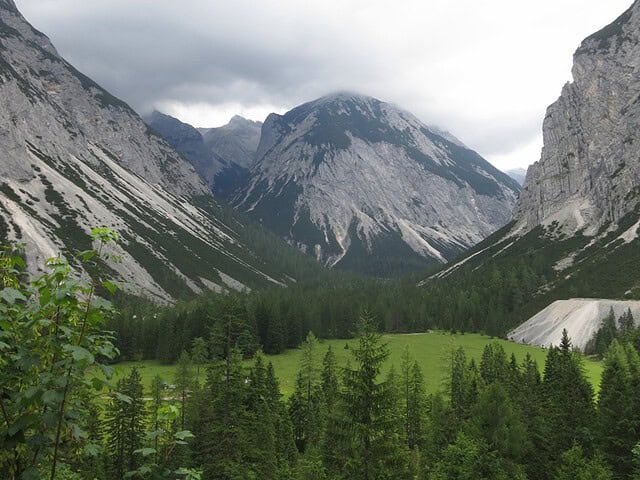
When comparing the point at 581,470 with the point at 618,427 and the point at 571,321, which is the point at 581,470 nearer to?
the point at 618,427

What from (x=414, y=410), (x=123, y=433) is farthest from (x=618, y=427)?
(x=123, y=433)

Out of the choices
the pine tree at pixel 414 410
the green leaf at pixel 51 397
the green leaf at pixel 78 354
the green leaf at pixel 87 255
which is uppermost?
the green leaf at pixel 87 255

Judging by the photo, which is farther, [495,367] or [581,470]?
[495,367]

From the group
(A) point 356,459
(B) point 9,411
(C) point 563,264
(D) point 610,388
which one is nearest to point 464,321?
(C) point 563,264

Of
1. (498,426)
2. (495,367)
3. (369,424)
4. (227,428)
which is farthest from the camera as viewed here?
(495,367)

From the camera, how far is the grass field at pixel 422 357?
89000 mm

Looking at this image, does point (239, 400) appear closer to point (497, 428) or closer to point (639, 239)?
point (497, 428)

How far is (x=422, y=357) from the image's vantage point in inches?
4380

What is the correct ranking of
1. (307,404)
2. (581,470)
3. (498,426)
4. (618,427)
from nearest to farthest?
(581,470) → (618,427) → (498,426) → (307,404)

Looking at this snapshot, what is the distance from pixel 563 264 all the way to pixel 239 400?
180 m

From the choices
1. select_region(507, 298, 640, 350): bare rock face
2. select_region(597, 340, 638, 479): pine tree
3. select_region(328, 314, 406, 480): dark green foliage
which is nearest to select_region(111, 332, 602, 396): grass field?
select_region(507, 298, 640, 350): bare rock face

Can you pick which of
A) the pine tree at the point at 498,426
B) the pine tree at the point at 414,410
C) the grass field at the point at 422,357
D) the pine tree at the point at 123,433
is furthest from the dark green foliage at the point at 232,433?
the grass field at the point at 422,357

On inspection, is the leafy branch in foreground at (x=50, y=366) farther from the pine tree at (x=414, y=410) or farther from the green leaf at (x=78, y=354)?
the pine tree at (x=414, y=410)

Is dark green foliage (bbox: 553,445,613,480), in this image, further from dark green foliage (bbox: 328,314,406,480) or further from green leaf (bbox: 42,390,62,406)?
green leaf (bbox: 42,390,62,406)
